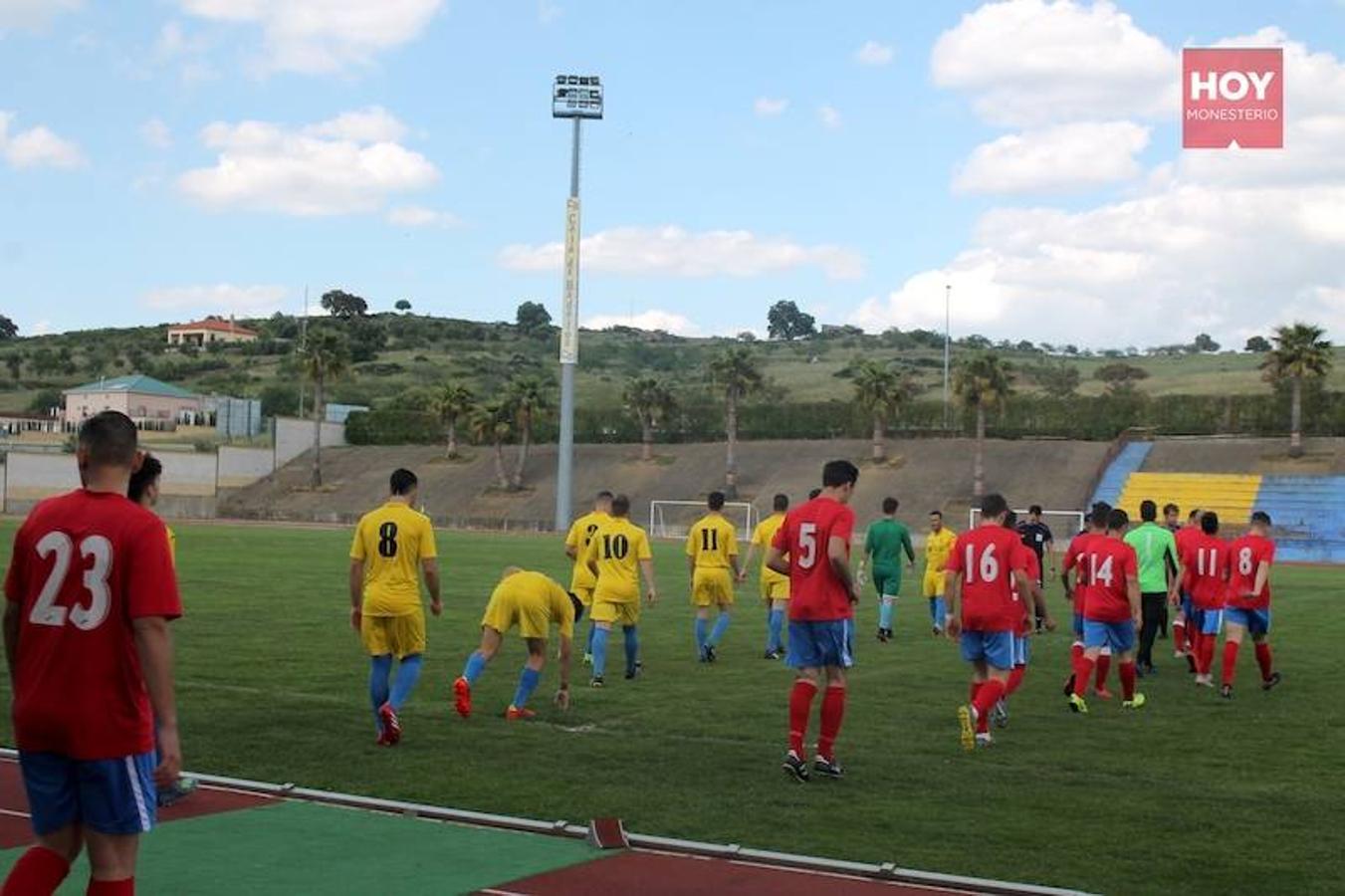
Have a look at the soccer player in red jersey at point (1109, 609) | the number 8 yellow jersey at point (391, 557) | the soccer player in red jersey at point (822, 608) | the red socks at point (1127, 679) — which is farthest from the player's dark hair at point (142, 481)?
the red socks at point (1127, 679)

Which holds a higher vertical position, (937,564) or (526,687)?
(937,564)

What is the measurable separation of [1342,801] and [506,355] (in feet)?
562

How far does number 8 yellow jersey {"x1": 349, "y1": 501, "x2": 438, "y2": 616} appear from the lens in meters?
11.7

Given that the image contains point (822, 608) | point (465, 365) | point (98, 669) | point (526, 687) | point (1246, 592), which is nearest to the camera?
point (98, 669)

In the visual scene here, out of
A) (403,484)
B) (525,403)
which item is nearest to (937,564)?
(403,484)

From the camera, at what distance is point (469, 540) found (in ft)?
176

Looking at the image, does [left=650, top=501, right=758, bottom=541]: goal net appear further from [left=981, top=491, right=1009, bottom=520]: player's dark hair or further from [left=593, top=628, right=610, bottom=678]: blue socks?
[left=981, top=491, right=1009, bottom=520]: player's dark hair

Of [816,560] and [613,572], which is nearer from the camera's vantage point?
[816,560]

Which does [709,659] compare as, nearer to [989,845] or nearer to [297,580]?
[989,845]

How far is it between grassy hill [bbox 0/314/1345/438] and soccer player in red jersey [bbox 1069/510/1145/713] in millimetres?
92725

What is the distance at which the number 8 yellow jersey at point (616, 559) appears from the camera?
15797 millimetres

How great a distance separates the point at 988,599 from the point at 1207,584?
5.38 m

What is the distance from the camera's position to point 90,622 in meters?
5.36

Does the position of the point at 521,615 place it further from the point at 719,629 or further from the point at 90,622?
the point at 90,622
